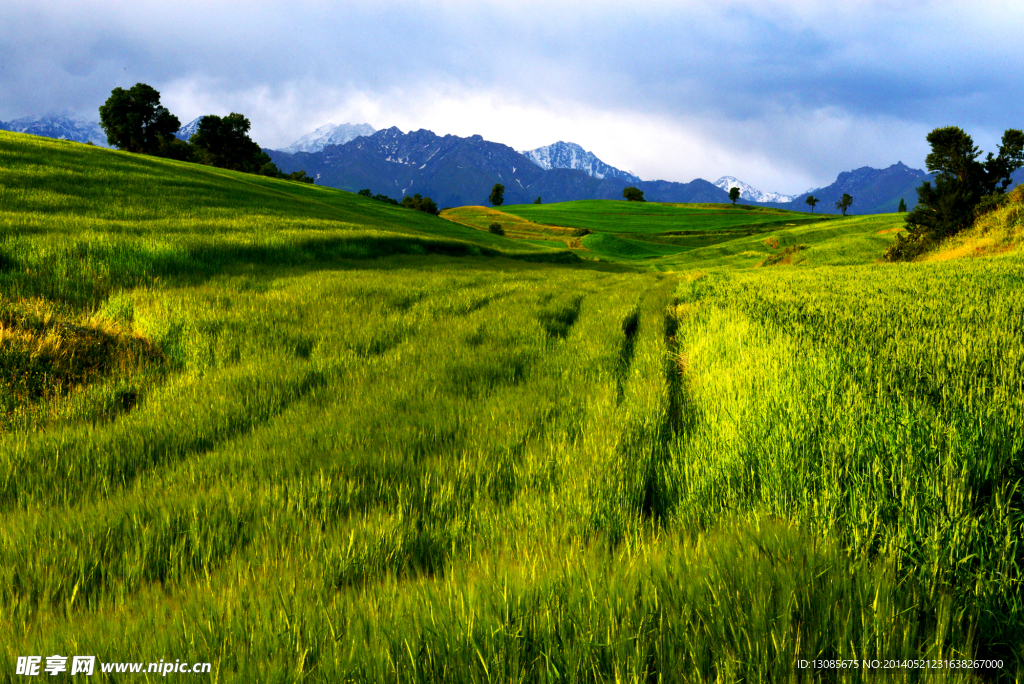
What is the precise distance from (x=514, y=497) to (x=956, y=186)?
3606 centimetres

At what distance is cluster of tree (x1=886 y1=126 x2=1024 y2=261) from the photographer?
23984mm

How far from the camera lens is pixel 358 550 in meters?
2.20

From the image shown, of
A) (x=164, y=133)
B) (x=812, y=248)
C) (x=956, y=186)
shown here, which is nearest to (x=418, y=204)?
(x=164, y=133)

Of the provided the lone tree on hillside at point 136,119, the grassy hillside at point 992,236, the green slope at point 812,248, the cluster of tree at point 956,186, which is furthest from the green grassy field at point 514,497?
the lone tree on hillside at point 136,119

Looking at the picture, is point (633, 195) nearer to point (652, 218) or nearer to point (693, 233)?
point (652, 218)

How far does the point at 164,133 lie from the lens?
7406 centimetres

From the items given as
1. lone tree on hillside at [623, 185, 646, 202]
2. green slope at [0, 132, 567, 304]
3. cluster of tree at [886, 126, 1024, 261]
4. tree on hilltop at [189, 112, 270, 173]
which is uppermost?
lone tree on hillside at [623, 185, 646, 202]

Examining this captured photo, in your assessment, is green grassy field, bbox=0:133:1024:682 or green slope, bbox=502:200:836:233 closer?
green grassy field, bbox=0:133:1024:682

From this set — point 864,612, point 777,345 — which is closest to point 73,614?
point 864,612

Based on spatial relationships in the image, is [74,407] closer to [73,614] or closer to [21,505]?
[21,505]

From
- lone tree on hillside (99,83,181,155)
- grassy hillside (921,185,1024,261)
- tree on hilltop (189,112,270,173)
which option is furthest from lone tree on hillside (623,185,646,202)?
grassy hillside (921,185,1024,261)

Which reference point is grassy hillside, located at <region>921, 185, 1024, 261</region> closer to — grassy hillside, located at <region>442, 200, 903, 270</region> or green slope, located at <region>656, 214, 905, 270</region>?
green slope, located at <region>656, 214, 905, 270</region>

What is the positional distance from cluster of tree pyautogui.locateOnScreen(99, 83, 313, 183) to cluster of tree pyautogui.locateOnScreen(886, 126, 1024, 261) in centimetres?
8670

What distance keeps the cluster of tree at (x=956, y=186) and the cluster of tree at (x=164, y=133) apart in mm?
86698
